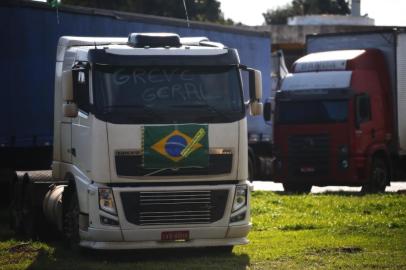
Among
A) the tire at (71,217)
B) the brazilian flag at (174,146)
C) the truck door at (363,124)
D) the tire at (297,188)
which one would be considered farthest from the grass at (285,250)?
the tire at (297,188)

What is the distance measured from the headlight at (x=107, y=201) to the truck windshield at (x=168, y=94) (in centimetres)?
91

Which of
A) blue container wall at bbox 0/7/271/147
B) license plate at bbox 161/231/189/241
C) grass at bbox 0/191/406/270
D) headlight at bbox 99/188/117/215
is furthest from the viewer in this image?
blue container wall at bbox 0/7/271/147

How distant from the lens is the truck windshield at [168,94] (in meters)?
14.1

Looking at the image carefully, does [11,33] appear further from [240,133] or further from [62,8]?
[240,133]

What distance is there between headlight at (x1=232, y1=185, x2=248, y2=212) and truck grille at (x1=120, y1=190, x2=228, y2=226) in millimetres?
158

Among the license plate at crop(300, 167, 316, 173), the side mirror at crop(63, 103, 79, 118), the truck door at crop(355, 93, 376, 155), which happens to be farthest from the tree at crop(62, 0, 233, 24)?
the side mirror at crop(63, 103, 79, 118)

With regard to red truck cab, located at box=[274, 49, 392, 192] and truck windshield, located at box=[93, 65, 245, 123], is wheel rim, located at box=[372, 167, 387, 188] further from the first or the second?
truck windshield, located at box=[93, 65, 245, 123]

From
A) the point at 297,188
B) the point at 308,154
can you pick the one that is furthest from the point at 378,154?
the point at 297,188

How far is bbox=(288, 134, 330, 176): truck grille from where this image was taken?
88.7 feet

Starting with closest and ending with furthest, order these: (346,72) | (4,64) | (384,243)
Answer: (384,243)
(4,64)
(346,72)

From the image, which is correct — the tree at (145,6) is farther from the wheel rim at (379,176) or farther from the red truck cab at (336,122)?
the wheel rim at (379,176)

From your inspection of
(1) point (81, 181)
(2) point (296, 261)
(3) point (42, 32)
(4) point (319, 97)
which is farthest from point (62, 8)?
(2) point (296, 261)

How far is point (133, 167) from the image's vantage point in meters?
14.1

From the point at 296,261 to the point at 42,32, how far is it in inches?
416
